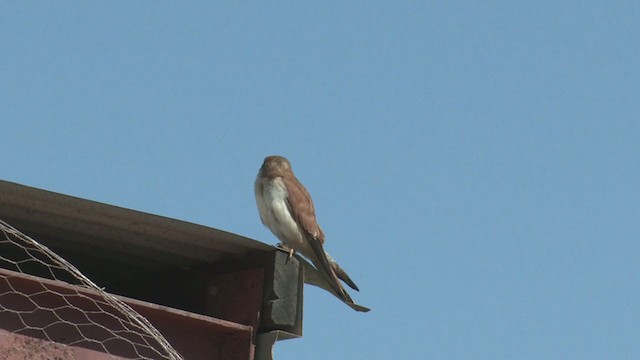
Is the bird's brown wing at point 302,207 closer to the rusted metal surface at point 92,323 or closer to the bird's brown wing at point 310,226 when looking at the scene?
the bird's brown wing at point 310,226

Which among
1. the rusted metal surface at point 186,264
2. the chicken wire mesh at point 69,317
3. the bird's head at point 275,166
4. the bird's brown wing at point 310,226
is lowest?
the chicken wire mesh at point 69,317

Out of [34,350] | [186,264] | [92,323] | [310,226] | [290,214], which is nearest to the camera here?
[34,350]

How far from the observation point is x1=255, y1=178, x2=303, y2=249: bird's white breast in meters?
7.52

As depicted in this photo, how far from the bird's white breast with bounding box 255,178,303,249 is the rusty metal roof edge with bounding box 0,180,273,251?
4.50 feet

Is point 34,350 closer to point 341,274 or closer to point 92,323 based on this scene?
point 92,323

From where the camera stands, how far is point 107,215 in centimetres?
577

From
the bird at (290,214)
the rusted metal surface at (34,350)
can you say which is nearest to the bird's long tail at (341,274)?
the bird at (290,214)

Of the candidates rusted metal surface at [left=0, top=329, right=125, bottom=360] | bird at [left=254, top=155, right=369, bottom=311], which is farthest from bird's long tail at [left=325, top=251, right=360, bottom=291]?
rusted metal surface at [left=0, top=329, right=125, bottom=360]

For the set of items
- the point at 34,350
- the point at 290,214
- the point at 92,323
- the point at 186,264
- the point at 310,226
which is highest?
the point at 290,214

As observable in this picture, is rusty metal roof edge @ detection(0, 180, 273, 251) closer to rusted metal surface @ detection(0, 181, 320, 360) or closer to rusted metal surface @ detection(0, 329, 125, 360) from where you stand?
rusted metal surface @ detection(0, 181, 320, 360)

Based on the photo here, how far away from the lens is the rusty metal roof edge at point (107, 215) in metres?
5.48

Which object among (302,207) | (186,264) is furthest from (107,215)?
(302,207)

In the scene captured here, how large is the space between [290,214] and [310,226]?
7.5 inches

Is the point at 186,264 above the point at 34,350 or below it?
above
